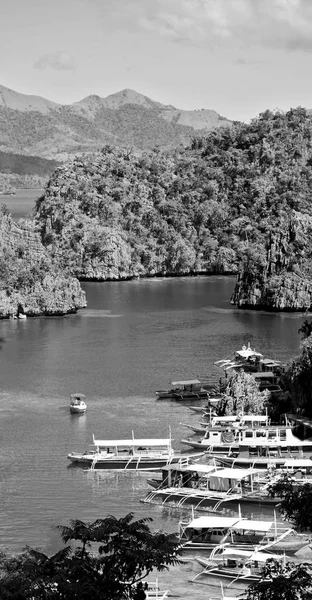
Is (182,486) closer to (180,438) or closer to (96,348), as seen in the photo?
(180,438)

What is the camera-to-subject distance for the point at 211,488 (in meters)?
53.5

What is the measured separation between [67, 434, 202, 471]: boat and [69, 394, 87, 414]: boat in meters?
9.13

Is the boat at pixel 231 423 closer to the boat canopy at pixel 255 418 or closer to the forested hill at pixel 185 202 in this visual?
the boat canopy at pixel 255 418

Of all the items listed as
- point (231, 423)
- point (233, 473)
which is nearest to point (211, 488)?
point (233, 473)

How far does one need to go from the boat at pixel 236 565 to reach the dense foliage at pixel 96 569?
10609 mm

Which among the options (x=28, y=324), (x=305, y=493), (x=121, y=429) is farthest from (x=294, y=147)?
(x=305, y=493)

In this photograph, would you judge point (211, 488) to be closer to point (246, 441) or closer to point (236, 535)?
point (246, 441)

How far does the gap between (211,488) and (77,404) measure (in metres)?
18.5

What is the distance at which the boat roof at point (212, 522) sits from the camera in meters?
46.3

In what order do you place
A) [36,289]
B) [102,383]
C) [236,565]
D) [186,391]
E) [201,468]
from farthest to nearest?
[36,289] < [102,383] < [186,391] < [201,468] < [236,565]

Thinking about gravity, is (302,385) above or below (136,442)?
above

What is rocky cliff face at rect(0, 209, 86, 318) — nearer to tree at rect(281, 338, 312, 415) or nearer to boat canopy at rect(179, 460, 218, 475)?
tree at rect(281, 338, 312, 415)

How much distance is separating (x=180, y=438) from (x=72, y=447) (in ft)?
19.4

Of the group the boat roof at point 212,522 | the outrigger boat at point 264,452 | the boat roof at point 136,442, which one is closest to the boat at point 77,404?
the boat roof at point 136,442
